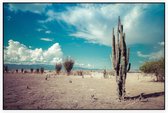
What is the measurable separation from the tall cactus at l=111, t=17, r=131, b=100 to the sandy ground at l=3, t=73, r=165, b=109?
0.20 meters

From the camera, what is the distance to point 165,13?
7.99 metres

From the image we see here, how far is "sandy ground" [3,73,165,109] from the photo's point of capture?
7.98 meters

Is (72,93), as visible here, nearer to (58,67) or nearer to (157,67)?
(58,67)

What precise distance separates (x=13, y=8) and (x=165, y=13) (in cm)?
368

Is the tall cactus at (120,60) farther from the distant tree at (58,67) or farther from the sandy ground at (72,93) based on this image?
the distant tree at (58,67)

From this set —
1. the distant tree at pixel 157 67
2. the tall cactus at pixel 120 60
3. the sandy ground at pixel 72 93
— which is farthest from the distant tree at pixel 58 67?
the distant tree at pixel 157 67

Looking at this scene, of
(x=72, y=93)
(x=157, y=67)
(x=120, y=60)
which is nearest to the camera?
(x=157, y=67)

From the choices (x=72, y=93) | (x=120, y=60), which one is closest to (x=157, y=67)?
(x=120, y=60)

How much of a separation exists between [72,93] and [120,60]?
4.84 ft

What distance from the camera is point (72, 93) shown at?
8453 millimetres

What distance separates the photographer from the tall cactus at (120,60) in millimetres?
8211

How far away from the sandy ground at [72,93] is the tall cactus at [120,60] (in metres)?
0.20

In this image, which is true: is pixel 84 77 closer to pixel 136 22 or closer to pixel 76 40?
pixel 76 40

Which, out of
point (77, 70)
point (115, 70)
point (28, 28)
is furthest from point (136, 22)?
point (28, 28)
